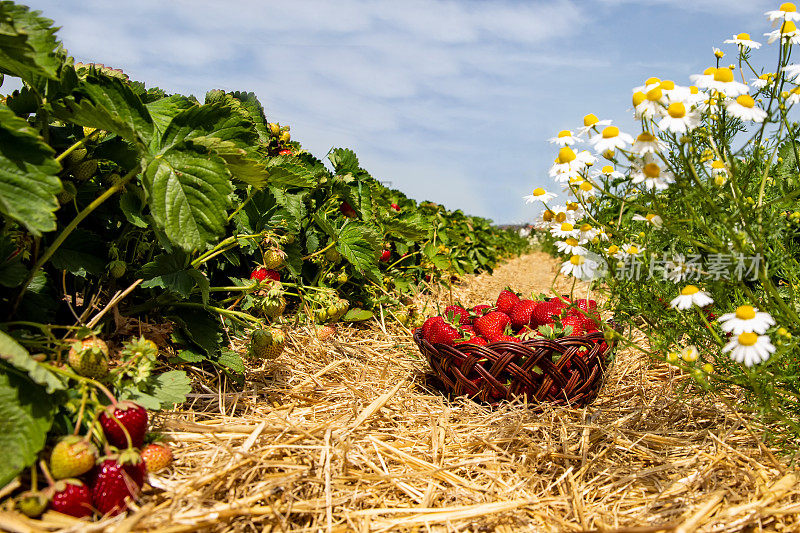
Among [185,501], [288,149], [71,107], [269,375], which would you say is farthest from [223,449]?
[288,149]

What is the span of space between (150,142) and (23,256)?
0.44 meters

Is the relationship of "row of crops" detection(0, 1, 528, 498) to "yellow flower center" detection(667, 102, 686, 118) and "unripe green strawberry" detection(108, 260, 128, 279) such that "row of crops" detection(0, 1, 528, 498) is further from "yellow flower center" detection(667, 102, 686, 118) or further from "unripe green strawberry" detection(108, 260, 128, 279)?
"yellow flower center" detection(667, 102, 686, 118)

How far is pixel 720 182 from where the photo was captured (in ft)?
4.09

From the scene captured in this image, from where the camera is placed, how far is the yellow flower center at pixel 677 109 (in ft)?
3.69

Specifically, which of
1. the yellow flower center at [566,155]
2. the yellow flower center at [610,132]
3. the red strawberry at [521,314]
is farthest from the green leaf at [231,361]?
the yellow flower center at [610,132]

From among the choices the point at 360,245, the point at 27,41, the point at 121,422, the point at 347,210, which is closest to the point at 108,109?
the point at 27,41

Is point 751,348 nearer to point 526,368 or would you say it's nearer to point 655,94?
point 655,94

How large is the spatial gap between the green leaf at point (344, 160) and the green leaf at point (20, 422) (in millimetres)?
2071

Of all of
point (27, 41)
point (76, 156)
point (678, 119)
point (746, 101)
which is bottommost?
point (76, 156)

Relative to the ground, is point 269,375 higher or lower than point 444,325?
lower

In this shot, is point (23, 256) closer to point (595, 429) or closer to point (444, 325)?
point (444, 325)

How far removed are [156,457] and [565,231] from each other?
3.80 feet

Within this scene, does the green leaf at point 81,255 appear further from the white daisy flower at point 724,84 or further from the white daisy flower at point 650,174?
the white daisy flower at point 724,84

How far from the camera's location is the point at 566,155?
134 centimetres
